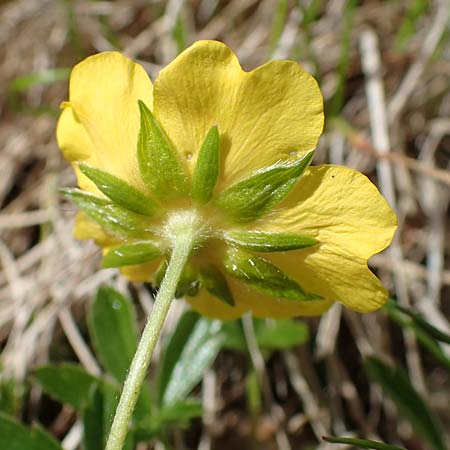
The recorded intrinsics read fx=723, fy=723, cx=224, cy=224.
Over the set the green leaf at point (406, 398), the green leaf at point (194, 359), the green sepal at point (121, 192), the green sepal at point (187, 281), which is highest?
the green sepal at point (121, 192)

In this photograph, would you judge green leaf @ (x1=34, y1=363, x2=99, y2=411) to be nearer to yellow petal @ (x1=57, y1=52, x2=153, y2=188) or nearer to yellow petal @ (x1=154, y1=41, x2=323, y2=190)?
yellow petal @ (x1=57, y1=52, x2=153, y2=188)

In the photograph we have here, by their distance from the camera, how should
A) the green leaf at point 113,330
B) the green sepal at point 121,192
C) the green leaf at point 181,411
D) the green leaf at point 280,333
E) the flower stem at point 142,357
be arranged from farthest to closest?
the green leaf at point 280,333
the green leaf at point 113,330
the green leaf at point 181,411
the green sepal at point 121,192
the flower stem at point 142,357

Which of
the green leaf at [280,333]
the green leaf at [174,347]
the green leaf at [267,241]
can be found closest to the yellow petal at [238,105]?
the green leaf at [267,241]

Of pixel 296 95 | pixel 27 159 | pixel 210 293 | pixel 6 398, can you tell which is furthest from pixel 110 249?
pixel 27 159

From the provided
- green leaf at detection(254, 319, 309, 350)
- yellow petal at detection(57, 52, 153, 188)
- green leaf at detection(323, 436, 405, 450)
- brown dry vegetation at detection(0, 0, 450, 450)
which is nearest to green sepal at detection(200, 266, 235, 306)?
yellow petal at detection(57, 52, 153, 188)

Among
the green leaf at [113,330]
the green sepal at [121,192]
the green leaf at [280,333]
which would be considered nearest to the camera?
the green sepal at [121,192]

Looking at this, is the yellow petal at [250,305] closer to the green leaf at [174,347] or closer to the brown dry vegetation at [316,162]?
the green leaf at [174,347]

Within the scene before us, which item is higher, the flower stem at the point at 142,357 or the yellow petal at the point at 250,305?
the flower stem at the point at 142,357
